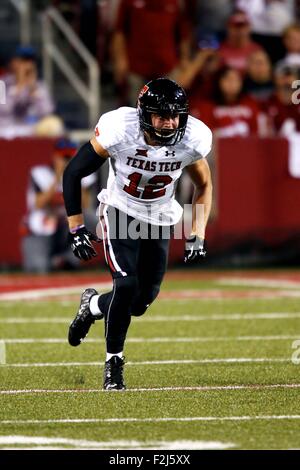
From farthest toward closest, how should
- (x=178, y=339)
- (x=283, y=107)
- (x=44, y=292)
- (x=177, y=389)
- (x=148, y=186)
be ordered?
(x=283, y=107)
(x=44, y=292)
(x=178, y=339)
(x=148, y=186)
(x=177, y=389)

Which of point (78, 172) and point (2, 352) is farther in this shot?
point (2, 352)

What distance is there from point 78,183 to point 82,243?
308 mm

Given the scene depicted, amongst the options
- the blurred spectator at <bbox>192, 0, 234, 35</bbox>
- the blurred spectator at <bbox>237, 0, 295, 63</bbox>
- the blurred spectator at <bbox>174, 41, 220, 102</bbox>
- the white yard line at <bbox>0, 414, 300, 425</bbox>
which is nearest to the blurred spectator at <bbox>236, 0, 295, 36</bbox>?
the blurred spectator at <bbox>237, 0, 295, 63</bbox>

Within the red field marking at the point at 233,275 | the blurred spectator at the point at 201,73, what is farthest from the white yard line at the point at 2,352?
the blurred spectator at the point at 201,73

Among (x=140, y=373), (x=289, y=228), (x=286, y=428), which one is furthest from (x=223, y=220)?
(x=286, y=428)

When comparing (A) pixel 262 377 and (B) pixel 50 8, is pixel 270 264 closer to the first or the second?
(B) pixel 50 8

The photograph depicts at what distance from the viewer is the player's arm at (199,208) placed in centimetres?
639

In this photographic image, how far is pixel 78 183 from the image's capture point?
6.32 metres

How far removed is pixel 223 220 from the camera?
Result: 505 inches

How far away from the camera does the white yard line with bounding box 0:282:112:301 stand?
35.0 ft

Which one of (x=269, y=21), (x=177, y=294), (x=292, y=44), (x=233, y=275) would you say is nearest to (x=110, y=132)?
(x=177, y=294)

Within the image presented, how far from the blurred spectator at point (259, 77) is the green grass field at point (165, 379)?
3792 mm

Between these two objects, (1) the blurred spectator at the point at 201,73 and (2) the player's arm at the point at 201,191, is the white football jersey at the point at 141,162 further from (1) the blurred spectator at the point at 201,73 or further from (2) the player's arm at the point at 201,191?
(1) the blurred spectator at the point at 201,73

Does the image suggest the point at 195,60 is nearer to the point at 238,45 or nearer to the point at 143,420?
the point at 238,45
